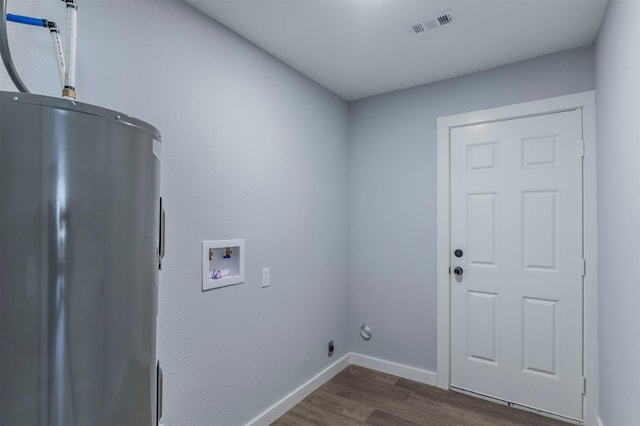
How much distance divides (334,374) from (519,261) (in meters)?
1.77

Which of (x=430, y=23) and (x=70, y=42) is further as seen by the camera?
(x=430, y=23)

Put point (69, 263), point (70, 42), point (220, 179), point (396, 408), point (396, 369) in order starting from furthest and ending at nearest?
point (396, 369), point (396, 408), point (220, 179), point (70, 42), point (69, 263)

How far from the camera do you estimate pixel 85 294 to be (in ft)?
2.13

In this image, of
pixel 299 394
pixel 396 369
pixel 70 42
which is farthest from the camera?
pixel 396 369

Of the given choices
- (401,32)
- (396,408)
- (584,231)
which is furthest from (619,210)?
(396,408)

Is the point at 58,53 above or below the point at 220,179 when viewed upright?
above

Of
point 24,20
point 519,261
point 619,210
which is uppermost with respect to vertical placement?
point 24,20

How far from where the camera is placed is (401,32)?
200 cm

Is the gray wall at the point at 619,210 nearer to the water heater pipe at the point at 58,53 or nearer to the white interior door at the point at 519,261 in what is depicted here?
the white interior door at the point at 519,261

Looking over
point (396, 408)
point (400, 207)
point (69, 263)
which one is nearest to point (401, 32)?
point (400, 207)

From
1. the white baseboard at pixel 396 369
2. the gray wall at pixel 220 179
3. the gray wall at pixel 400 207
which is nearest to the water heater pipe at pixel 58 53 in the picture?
the gray wall at pixel 220 179

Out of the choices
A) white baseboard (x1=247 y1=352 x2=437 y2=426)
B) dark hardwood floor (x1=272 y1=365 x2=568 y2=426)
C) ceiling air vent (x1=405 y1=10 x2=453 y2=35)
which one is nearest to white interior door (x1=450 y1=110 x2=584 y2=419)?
dark hardwood floor (x1=272 y1=365 x2=568 y2=426)

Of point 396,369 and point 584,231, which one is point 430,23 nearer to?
point 584,231

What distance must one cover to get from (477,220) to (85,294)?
255 centimetres
